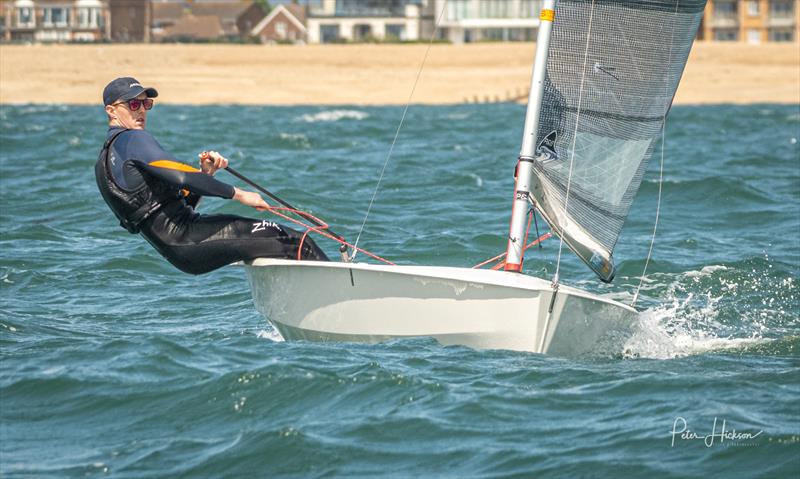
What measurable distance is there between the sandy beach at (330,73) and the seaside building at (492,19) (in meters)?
20.6

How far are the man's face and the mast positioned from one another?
244cm

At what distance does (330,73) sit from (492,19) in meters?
27.4

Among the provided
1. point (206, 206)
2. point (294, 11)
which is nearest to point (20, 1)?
point (294, 11)

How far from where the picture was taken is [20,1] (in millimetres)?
82625

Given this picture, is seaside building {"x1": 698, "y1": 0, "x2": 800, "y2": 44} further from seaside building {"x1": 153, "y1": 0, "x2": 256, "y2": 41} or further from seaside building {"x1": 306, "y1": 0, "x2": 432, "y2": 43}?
seaside building {"x1": 153, "y1": 0, "x2": 256, "y2": 41}

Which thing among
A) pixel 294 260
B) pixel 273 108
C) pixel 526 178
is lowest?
pixel 273 108

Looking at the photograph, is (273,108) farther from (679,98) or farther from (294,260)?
(294,260)

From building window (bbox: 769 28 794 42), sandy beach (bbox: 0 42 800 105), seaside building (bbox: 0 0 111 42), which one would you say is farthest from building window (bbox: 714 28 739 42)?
seaside building (bbox: 0 0 111 42)

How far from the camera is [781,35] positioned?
68188 mm

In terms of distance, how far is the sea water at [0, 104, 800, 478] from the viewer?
18.8ft

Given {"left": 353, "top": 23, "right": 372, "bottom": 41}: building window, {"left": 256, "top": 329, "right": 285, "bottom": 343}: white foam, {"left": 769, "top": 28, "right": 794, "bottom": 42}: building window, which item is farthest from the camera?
{"left": 353, "top": 23, "right": 372, "bottom": 41}: building window

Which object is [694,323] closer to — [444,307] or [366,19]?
[444,307]

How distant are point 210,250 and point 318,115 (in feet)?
80.5

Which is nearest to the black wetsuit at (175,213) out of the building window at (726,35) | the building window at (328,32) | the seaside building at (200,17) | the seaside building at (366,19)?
the seaside building at (366,19)
